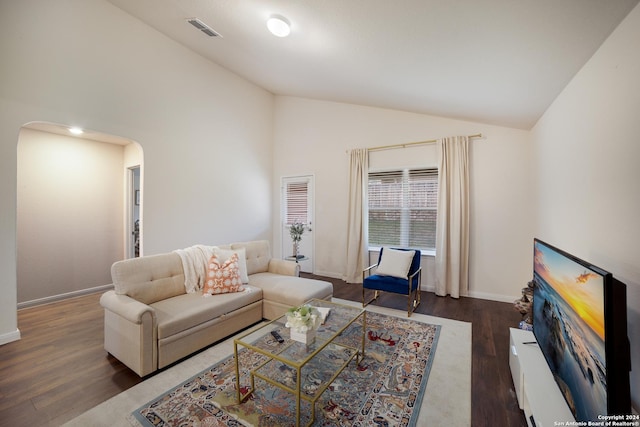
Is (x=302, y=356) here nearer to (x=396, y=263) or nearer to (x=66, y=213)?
(x=396, y=263)

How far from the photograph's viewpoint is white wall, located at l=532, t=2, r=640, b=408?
4.66ft

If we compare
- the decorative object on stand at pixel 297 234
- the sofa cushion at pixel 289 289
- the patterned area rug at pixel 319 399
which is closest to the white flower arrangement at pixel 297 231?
the decorative object on stand at pixel 297 234

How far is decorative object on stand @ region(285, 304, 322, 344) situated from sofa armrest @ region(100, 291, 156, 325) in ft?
3.81

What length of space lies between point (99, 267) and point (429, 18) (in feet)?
18.2

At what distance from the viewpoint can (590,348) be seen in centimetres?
116

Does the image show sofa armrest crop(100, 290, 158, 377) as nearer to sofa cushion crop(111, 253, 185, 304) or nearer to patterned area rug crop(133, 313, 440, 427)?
sofa cushion crop(111, 253, 185, 304)

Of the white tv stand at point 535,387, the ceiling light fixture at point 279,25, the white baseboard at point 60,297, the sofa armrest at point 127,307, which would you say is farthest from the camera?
the white baseboard at point 60,297

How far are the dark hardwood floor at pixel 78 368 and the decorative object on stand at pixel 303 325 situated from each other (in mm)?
1205

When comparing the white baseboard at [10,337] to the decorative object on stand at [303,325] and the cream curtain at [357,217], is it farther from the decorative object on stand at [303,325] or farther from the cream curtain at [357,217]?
the cream curtain at [357,217]

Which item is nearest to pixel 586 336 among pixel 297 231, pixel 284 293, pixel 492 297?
pixel 284 293

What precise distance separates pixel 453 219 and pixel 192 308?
3741 mm

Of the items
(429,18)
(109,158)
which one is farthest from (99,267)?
(429,18)

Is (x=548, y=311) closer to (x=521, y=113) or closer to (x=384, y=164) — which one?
(x=521, y=113)

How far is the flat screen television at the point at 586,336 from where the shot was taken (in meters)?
1.01
